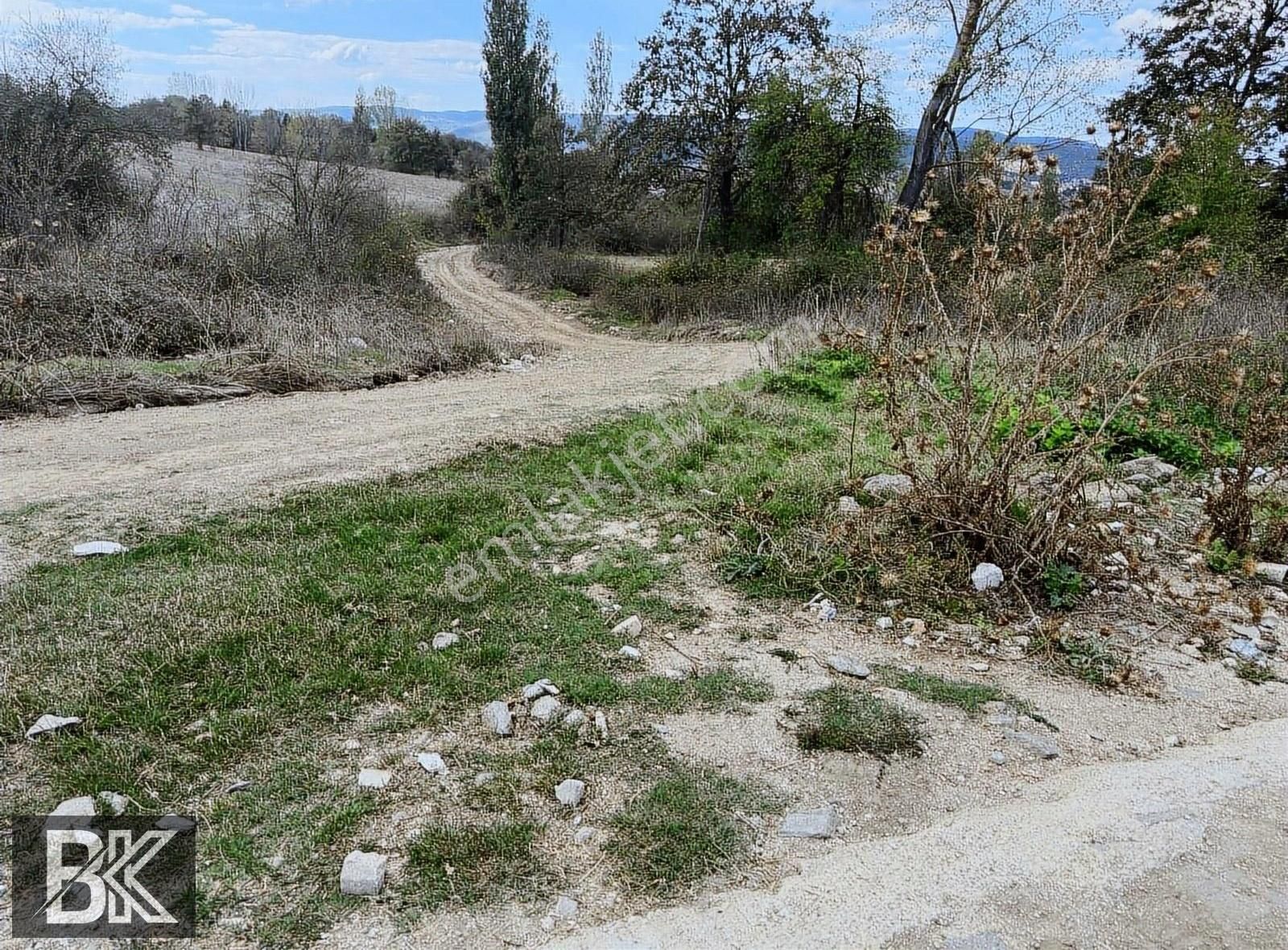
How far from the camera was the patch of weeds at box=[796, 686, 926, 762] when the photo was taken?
2.74 meters

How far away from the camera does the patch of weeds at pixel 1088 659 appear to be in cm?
323

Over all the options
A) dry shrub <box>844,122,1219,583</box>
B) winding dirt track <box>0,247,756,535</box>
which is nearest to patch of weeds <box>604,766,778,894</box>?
dry shrub <box>844,122,1219,583</box>

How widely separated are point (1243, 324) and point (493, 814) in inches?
401

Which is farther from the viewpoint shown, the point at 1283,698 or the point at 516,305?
the point at 516,305

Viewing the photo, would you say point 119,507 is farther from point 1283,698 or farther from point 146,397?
point 1283,698

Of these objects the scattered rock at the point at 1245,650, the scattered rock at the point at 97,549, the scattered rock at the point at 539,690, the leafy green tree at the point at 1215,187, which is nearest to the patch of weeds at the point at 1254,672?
the scattered rock at the point at 1245,650

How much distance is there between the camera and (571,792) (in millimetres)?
2441

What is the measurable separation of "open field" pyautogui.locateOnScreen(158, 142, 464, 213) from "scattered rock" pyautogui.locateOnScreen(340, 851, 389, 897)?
2426 cm

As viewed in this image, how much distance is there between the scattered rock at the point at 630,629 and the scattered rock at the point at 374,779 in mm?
1226

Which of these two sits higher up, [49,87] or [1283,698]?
[49,87]

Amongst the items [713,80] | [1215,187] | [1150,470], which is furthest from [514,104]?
[1150,470]

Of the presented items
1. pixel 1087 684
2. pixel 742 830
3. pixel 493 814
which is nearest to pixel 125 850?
pixel 493 814

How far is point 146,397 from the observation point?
764 cm

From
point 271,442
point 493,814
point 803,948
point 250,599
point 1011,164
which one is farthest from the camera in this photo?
point 271,442
